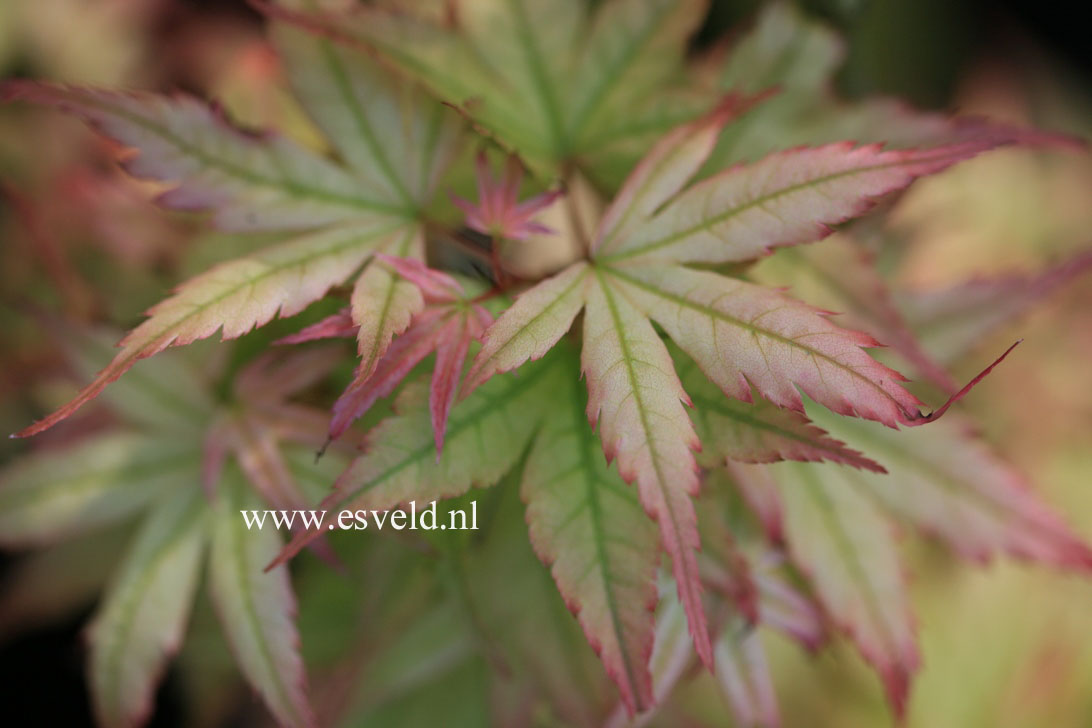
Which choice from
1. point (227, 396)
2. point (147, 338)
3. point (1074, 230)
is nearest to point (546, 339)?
point (147, 338)

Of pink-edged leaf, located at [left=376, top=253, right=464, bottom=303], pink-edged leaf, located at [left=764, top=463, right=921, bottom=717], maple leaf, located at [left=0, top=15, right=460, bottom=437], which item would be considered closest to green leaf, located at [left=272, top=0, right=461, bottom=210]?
maple leaf, located at [left=0, top=15, right=460, bottom=437]

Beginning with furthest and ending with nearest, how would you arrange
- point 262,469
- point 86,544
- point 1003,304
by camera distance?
point 86,544
point 1003,304
point 262,469

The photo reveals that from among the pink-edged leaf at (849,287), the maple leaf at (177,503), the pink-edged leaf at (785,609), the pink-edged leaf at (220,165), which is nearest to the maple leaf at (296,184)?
the pink-edged leaf at (220,165)

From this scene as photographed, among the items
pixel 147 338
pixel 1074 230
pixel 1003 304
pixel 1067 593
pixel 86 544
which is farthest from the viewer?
pixel 1074 230

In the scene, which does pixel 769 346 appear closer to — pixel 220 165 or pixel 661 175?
pixel 661 175

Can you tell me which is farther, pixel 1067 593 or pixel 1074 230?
pixel 1074 230

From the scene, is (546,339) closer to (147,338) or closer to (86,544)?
(147,338)
